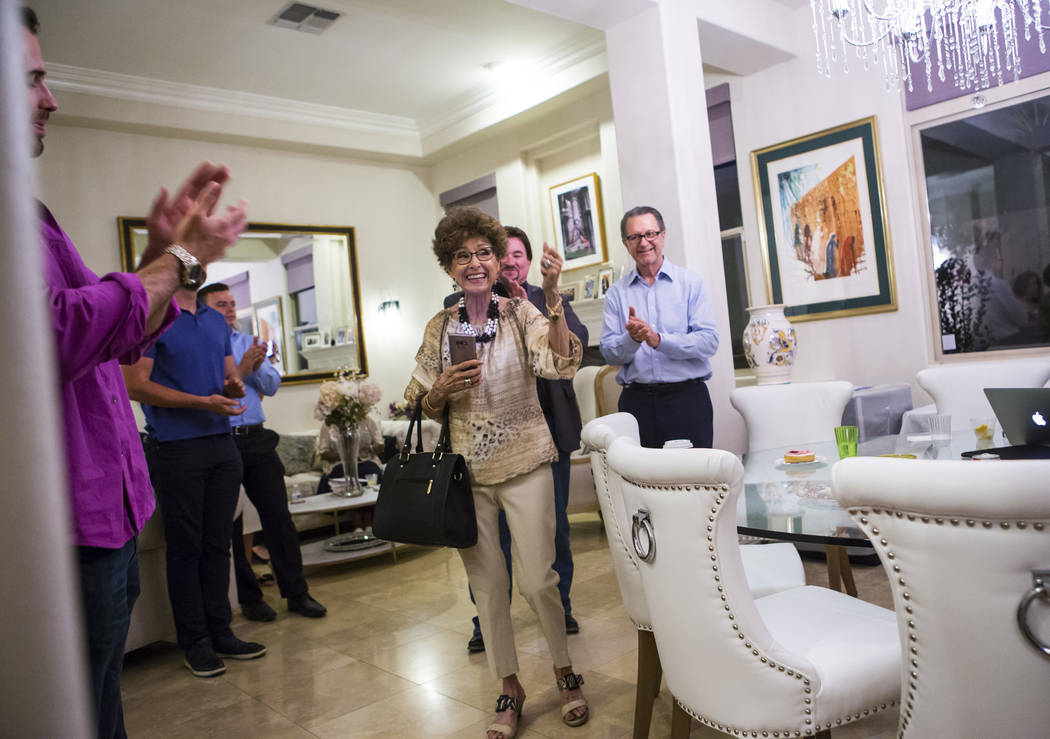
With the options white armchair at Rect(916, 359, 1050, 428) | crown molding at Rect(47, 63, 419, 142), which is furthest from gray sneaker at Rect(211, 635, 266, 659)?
crown molding at Rect(47, 63, 419, 142)

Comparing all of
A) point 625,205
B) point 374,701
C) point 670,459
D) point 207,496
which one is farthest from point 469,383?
point 625,205

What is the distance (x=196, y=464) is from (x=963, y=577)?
2.67 meters

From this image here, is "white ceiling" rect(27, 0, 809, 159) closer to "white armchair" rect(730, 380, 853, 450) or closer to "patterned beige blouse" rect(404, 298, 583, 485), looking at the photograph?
A: "white armchair" rect(730, 380, 853, 450)

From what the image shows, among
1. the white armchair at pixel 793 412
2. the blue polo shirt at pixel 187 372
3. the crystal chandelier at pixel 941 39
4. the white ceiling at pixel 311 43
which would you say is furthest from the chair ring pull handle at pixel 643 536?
the white ceiling at pixel 311 43

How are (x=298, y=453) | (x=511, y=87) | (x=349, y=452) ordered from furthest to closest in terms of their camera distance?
(x=511, y=87), (x=298, y=453), (x=349, y=452)

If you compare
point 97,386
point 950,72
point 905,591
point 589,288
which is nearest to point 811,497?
point 905,591

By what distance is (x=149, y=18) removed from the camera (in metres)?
4.85

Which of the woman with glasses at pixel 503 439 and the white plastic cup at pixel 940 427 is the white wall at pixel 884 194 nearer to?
the white plastic cup at pixel 940 427

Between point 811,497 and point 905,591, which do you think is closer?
point 905,591

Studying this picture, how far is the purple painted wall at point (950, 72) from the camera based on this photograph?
13.1 ft

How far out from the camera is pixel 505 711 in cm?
222

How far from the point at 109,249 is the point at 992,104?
611 centimetres

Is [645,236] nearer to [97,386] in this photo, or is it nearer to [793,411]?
[793,411]

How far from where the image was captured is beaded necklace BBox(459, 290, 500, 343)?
2.27m
